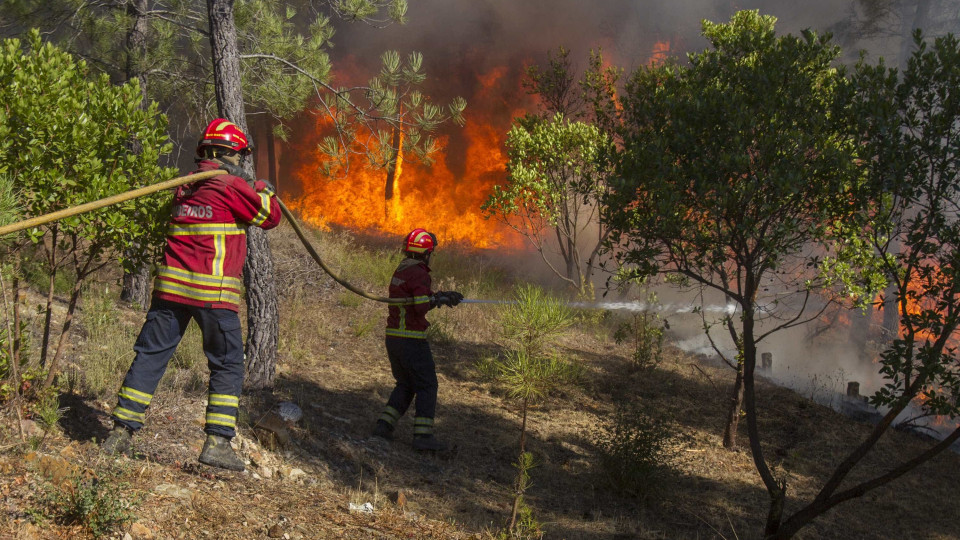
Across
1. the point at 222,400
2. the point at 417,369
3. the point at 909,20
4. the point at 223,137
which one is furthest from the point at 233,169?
the point at 909,20

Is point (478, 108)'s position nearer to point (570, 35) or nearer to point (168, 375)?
point (570, 35)

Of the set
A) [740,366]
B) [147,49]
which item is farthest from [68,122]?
[740,366]

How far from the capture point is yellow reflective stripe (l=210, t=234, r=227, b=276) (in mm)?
4141

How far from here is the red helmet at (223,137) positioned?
14.2 ft

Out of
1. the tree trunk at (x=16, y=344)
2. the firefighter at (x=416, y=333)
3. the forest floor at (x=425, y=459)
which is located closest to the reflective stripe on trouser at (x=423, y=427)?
the firefighter at (x=416, y=333)

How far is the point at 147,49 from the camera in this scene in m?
9.20

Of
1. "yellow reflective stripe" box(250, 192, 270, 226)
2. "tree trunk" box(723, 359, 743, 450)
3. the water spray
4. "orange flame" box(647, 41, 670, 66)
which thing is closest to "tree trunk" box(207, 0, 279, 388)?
the water spray

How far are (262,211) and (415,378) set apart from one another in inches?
96.0

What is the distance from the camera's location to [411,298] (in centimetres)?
608

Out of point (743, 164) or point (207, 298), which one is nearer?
point (207, 298)

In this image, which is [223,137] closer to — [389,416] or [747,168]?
[389,416]

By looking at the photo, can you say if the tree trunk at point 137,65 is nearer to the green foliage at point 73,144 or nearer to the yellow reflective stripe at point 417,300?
the yellow reflective stripe at point 417,300

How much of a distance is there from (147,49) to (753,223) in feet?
26.0

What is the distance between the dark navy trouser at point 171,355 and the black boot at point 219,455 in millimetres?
68
